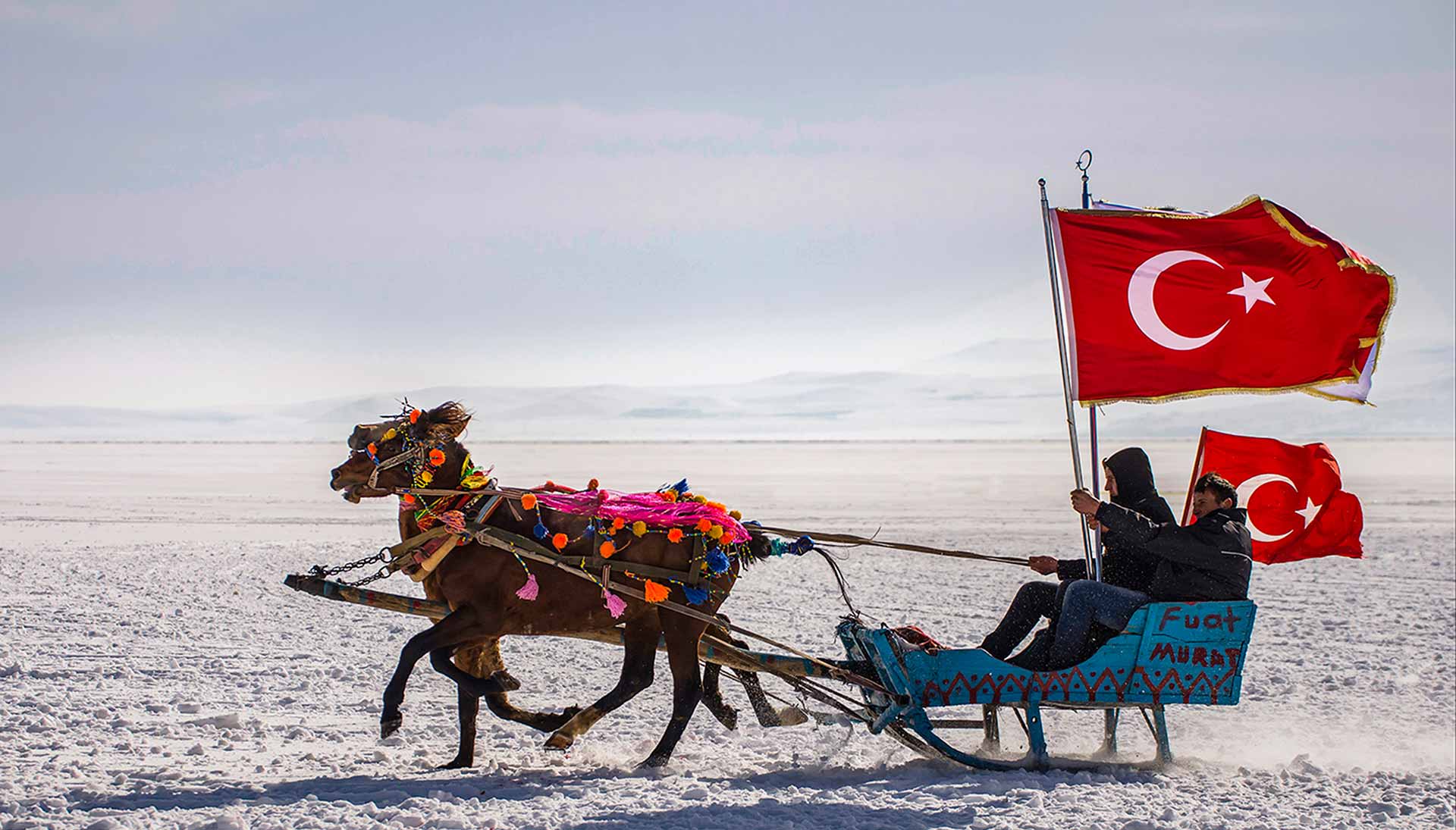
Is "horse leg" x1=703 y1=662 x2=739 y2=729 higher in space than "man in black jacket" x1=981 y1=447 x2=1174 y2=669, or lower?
lower

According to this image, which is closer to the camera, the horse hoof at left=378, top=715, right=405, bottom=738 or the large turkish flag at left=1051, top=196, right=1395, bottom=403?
the horse hoof at left=378, top=715, right=405, bottom=738

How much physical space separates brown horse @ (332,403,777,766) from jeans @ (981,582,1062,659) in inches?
56.1

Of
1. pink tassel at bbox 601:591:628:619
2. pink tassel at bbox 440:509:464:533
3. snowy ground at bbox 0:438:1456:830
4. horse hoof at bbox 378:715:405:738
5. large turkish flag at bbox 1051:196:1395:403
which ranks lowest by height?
snowy ground at bbox 0:438:1456:830

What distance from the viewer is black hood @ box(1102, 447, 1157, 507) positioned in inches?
289

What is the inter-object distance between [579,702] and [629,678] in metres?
2.30

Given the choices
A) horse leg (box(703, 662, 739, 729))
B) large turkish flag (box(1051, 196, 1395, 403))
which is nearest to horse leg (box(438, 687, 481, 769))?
horse leg (box(703, 662, 739, 729))

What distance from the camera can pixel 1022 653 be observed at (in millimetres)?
7398

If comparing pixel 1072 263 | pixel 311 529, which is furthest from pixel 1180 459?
pixel 1072 263

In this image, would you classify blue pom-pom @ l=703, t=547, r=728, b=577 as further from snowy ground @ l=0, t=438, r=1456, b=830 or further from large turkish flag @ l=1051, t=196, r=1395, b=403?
large turkish flag @ l=1051, t=196, r=1395, b=403

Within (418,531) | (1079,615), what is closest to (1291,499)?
(1079,615)

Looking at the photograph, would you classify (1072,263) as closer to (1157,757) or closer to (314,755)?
(1157,757)

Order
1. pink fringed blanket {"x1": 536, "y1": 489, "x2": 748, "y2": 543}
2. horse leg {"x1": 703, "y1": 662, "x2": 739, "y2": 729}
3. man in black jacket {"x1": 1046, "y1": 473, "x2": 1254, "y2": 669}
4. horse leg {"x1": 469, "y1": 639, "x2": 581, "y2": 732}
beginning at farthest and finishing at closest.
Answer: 1. horse leg {"x1": 703, "y1": 662, "x2": 739, "y2": 729}
2. horse leg {"x1": 469, "y1": 639, "x2": 581, "y2": 732}
3. pink fringed blanket {"x1": 536, "y1": 489, "x2": 748, "y2": 543}
4. man in black jacket {"x1": 1046, "y1": 473, "x2": 1254, "y2": 669}

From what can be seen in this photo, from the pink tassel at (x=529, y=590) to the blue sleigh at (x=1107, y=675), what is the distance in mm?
1927

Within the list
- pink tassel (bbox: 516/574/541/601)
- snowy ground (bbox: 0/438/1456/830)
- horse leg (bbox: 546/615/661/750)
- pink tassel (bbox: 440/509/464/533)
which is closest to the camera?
snowy ground (bbox: 0/438/1456/830)
